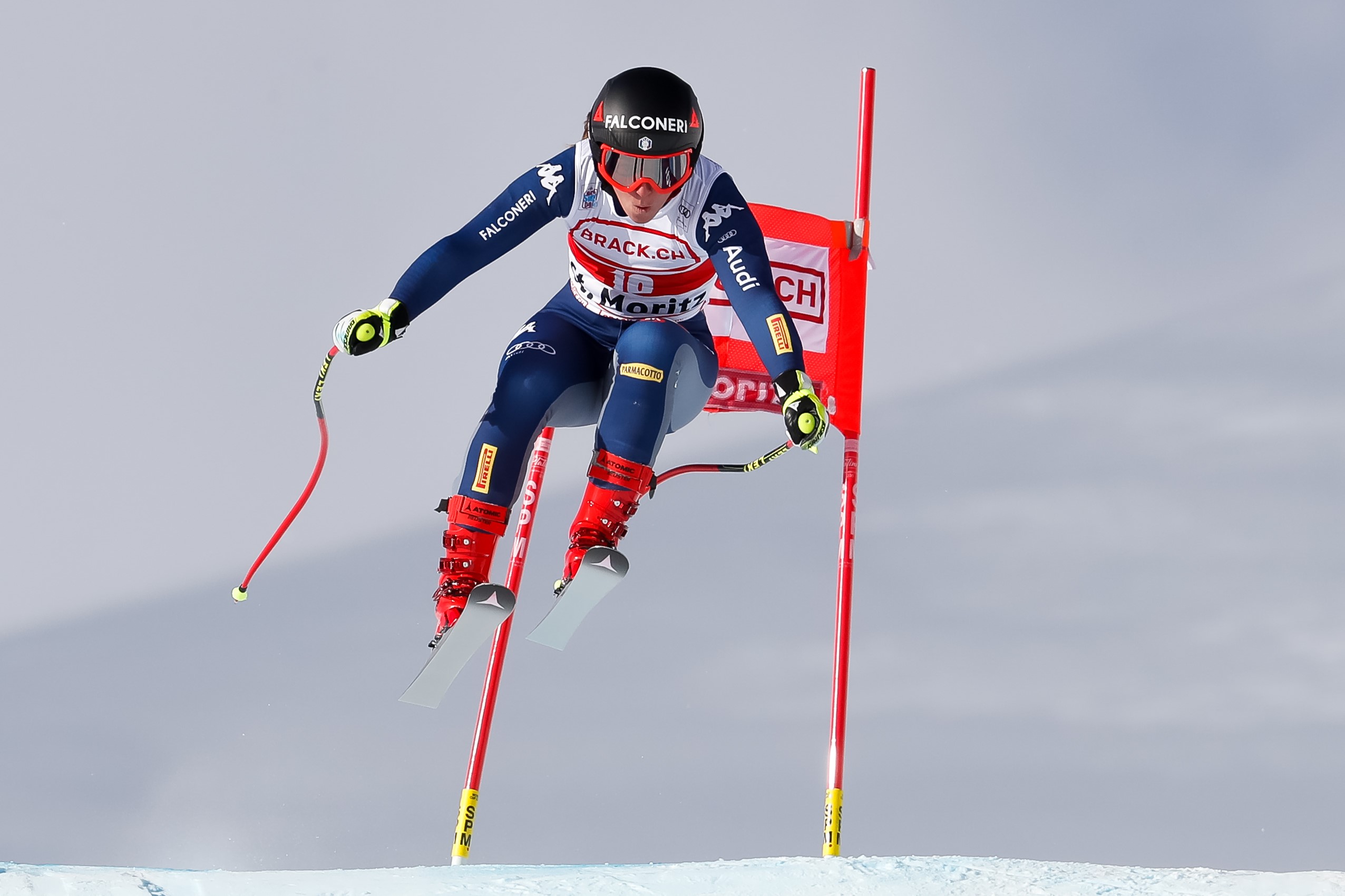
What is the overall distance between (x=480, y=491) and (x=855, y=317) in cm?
224

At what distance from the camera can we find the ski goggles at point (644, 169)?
4.61m

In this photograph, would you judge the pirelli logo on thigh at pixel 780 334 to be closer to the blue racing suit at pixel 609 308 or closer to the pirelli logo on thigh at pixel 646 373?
the blue racing suit at pixel 609 308

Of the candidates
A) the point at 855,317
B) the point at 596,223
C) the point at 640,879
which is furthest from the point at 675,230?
the point at 640,879

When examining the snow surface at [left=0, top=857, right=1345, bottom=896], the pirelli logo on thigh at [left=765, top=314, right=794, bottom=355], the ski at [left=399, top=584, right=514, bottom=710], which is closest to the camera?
the snow surface at [left=0, top=857, right=1345, bottom=896]

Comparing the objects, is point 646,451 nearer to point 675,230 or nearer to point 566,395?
point 566,395

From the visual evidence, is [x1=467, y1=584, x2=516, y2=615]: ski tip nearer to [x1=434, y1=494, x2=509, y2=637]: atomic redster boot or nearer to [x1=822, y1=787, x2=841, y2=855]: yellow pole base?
[x1=434, y1=494, x2=509, y2=637]: atomic redster boot

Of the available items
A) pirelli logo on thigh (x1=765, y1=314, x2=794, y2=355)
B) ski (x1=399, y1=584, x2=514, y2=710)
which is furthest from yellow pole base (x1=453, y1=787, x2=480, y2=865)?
pirelli logo on thigh (x1=765, y1=314, x2=794, y2=355)

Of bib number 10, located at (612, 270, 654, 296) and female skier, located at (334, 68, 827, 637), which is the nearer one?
female skier, located at (334, 68, 827, 637)

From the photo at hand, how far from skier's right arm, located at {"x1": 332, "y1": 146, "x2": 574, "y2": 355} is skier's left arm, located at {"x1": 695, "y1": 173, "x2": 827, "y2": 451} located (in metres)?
0.49

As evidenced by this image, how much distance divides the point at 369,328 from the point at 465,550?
0.78 metres

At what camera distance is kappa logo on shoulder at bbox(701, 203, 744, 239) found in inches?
191

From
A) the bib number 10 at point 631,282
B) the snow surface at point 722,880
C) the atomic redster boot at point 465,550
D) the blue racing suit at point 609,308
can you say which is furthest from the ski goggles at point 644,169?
the snow surface at point 722,880

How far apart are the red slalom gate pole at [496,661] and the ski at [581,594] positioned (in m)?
0.65

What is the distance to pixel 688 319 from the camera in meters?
5.13
